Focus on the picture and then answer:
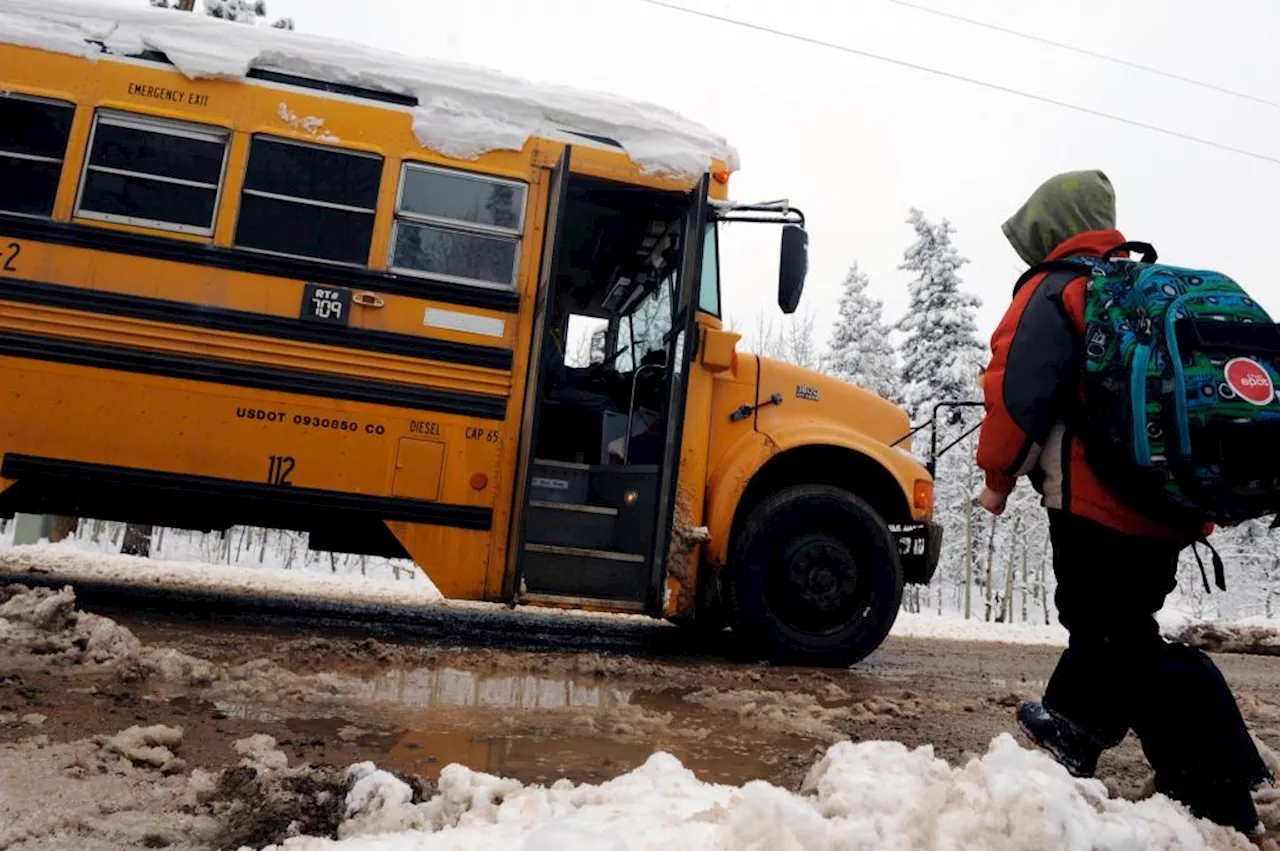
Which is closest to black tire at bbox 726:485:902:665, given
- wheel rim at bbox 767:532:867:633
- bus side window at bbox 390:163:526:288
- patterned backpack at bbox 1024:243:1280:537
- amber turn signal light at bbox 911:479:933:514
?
wheel rim at bbox 767:532:867:633

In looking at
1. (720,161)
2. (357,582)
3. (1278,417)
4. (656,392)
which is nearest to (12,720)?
(1278,417)

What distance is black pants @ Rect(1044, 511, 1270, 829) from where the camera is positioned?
2.02 m

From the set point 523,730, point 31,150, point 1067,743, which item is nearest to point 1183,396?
point 1067,743

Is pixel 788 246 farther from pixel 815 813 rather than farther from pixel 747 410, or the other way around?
pixel 815 813

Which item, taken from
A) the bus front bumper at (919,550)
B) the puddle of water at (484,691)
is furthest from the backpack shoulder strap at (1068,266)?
the bus front bumper at (919,550)

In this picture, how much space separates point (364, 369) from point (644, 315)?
2.30 meters

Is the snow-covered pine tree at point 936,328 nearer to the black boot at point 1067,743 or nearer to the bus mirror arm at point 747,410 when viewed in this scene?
the bus mirror arm at point 747,410

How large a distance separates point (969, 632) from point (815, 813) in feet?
29.1

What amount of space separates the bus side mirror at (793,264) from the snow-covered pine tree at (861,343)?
25.4 metres

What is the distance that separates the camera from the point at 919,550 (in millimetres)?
5438

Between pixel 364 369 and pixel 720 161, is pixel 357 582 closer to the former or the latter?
pixel 364 369

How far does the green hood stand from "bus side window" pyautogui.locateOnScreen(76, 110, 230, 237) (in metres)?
4.07

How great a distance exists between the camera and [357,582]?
1022 cm

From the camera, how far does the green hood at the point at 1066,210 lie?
2488 millimetres
